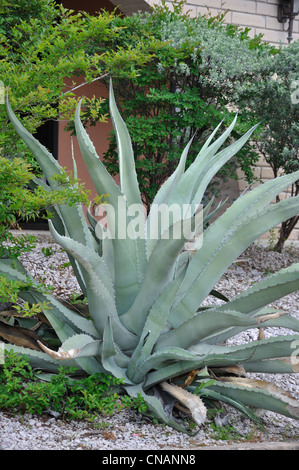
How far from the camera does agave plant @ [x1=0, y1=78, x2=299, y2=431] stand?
253cm

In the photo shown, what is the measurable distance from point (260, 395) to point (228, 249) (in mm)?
632

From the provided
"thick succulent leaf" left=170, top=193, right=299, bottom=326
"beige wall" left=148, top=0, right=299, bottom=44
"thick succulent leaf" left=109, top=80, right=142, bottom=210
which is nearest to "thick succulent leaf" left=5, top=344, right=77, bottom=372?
"thick succulent leaf" left=170, top=193, right=299, bottom=326

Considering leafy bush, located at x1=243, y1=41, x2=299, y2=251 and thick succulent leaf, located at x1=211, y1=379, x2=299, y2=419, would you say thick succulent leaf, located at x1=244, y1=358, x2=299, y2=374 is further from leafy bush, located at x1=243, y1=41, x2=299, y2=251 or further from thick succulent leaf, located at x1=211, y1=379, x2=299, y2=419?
leafy bush, located at x1=243, y1=41, x2=299, y2=251

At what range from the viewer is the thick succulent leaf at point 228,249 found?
2664mm

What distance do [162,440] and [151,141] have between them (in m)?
3.57

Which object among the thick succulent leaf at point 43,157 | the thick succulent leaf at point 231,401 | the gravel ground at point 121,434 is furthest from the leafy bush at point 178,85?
the gravel ground at point 121,434

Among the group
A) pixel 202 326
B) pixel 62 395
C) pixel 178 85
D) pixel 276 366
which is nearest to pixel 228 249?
pixel 202 326

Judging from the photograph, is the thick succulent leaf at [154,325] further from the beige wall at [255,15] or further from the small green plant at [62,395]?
the beige wall at [255,15]

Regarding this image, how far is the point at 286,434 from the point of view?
2721mm

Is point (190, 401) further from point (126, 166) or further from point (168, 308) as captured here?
point (126, 166)

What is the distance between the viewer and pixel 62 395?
255 centimetres

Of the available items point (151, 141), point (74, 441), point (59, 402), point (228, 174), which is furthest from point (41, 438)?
point (228, 174)

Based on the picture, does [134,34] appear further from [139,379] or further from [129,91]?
[139,379]

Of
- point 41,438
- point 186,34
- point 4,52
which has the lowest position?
point 41,438
